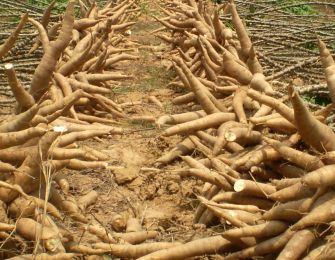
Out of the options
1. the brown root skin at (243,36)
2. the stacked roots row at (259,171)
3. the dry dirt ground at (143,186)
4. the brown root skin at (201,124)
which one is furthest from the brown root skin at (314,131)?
the brown root skin at (243,36)

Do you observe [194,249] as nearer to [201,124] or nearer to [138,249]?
[138,249]

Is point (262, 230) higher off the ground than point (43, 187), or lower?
lower

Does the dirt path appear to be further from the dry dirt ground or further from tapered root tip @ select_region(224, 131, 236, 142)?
tapered root tip @ select_region(224, 131, 236, 142)

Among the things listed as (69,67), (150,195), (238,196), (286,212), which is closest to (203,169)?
(238,196)

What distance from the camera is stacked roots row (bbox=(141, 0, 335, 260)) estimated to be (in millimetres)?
2232

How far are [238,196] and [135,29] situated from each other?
704 cm

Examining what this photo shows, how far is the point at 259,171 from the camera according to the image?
9.25 ft

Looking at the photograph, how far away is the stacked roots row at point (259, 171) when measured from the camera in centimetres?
223

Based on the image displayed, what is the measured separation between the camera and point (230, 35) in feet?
16.6

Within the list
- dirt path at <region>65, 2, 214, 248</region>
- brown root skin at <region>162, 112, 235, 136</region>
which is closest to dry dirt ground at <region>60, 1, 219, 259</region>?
dirt path at <region>65, 2, 214, 248</region>

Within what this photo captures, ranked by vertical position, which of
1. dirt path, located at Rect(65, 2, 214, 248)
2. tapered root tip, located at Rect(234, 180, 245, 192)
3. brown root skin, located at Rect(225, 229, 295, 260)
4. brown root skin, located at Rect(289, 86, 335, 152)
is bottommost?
dirt path, located at Rect(65, 2, 214, 248)

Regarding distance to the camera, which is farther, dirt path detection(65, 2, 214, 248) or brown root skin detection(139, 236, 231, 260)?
dirt path detection(65, 2, 214, 248)

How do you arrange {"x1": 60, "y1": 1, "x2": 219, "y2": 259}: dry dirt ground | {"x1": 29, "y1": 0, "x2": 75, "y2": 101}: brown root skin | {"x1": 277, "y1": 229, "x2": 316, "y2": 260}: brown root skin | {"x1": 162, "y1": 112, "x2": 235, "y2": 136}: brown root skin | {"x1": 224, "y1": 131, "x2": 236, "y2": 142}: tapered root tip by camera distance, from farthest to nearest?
{"x1": 162, "y1": 112, "x2": 235, "y2": 136}: brown root skin → {"x1": 60, "y1": 1, "x2": 219, "y2": 259}: dry dirt ground → {"x1": 224, "y1": 131, "x2": 236, "y2": 142}: tapered root tip → {"x1": 29, "y1": 0, "x2": 75, "y2": 101}: brown root skin → {"x1": 277, "y1": 229, "x2": 316, "y2": 260}: brown root skin

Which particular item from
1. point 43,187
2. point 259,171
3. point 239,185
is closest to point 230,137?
point 259,171
